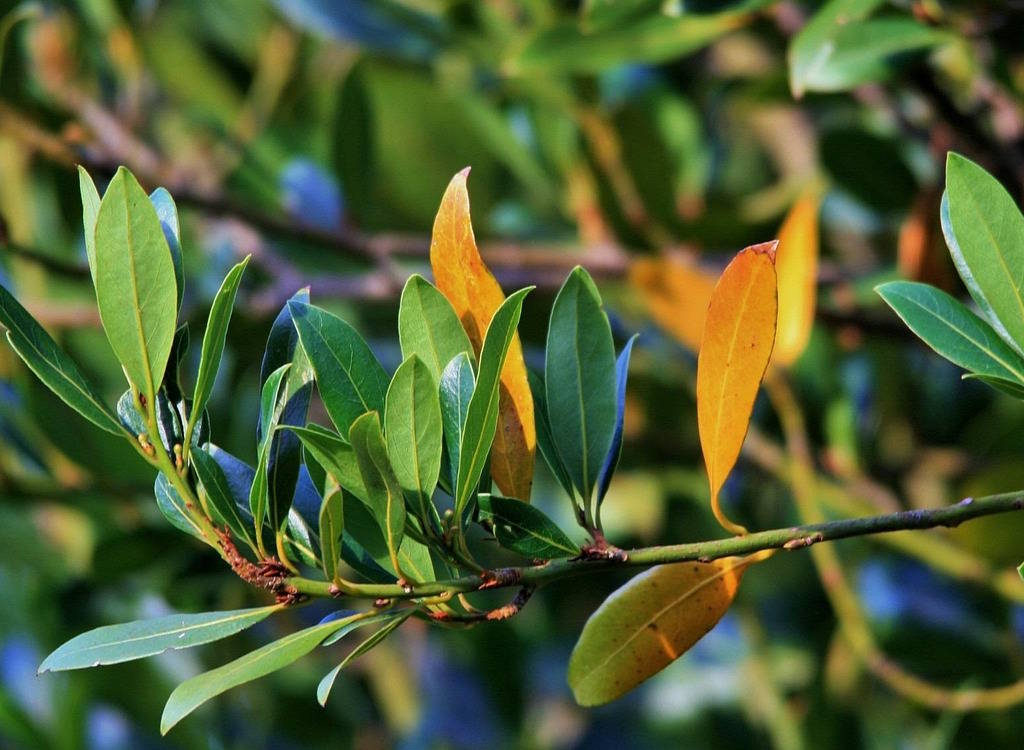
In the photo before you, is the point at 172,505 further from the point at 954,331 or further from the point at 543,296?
the point at 543,296

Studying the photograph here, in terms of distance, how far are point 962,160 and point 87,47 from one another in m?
1.14

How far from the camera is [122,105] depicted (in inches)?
57.5

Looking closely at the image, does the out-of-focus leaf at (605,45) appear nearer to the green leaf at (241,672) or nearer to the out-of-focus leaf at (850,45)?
the out-of-focus leaf at (850,45)

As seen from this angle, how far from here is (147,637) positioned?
0.43 m

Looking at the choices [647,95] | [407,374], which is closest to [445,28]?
[647,95]

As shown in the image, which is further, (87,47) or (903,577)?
(87,47)

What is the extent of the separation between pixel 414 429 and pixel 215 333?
0.26 feet

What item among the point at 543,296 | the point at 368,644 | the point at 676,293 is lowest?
the point at 543,296

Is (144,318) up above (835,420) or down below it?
above

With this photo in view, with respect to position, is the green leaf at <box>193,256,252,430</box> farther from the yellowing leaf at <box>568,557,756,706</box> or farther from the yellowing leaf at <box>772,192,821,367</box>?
the yellowing leaf at <box>772,192,821,367</box>

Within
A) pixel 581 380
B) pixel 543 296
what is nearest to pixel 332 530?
pixel 581 380

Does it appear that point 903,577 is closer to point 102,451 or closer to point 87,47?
point 102,451

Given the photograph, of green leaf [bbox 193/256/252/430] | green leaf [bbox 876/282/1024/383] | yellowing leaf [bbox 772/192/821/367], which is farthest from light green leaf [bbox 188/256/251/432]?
yellowing leaf [bbox 772/192/821/367]

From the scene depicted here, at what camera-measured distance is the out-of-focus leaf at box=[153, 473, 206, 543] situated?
47 centimetres
